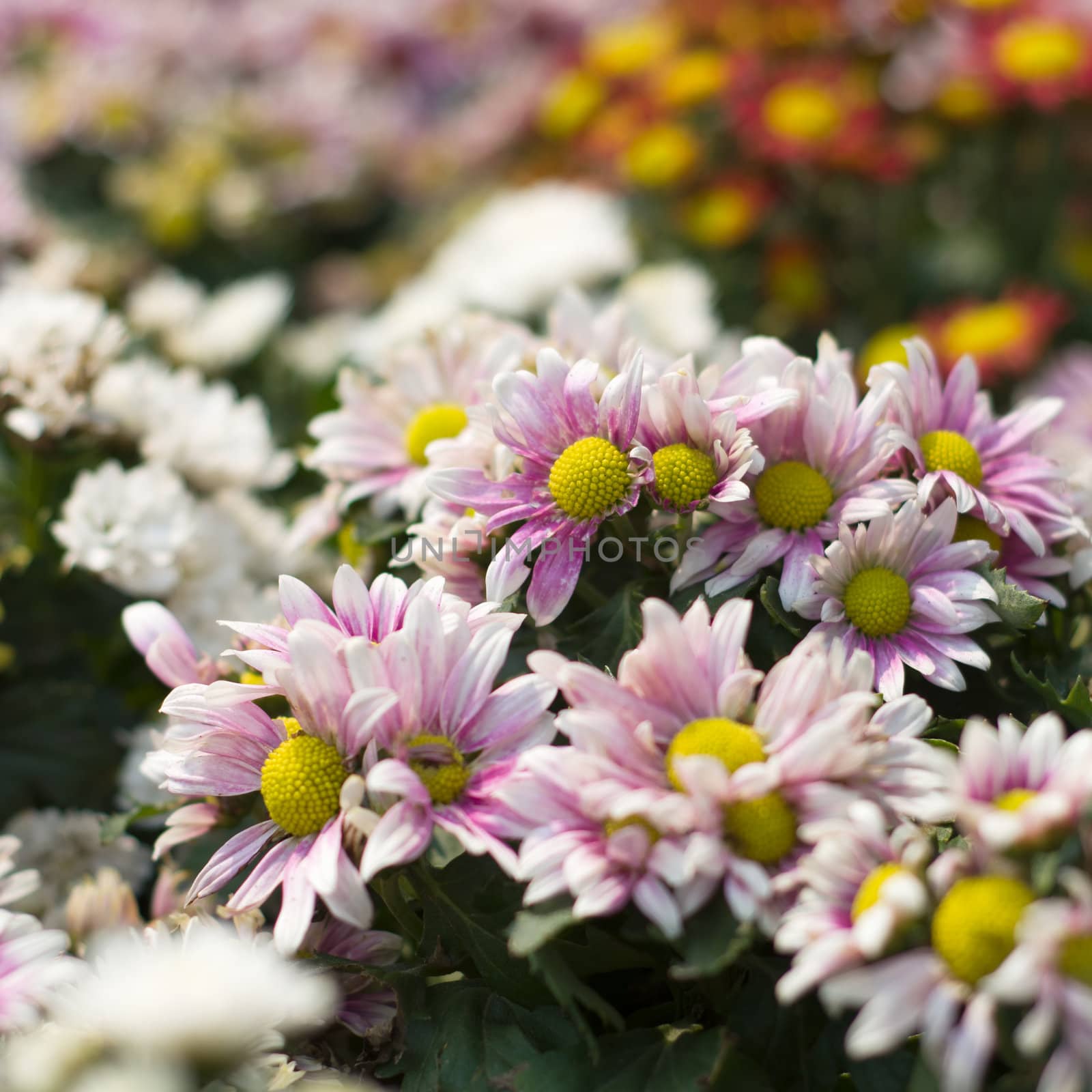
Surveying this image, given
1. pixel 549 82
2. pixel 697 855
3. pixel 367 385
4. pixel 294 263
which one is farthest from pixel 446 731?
pixel 549 82

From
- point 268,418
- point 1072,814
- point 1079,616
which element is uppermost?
point 1072,814

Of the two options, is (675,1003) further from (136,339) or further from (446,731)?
(136,339)

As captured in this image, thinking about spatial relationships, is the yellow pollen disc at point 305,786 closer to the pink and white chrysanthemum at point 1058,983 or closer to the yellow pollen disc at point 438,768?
the yellow pollen disc at point 438,768

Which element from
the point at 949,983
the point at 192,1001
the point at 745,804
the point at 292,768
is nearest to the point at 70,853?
the point at 292,768

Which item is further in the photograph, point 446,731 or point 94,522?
point 94,522

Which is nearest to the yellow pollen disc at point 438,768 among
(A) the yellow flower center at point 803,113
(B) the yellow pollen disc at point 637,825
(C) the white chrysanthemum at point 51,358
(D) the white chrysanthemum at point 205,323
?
(B) the yellow pollen disc at point 637,825

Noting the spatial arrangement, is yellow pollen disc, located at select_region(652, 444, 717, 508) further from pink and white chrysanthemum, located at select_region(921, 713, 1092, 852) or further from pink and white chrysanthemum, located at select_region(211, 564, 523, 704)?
pink and white chrysanthemum, located at select_region(921, 713, 1092, 852)

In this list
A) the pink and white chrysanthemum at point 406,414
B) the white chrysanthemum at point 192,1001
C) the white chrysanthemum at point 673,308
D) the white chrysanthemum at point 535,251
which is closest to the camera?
the white chrysanthemum at point 192,1001
